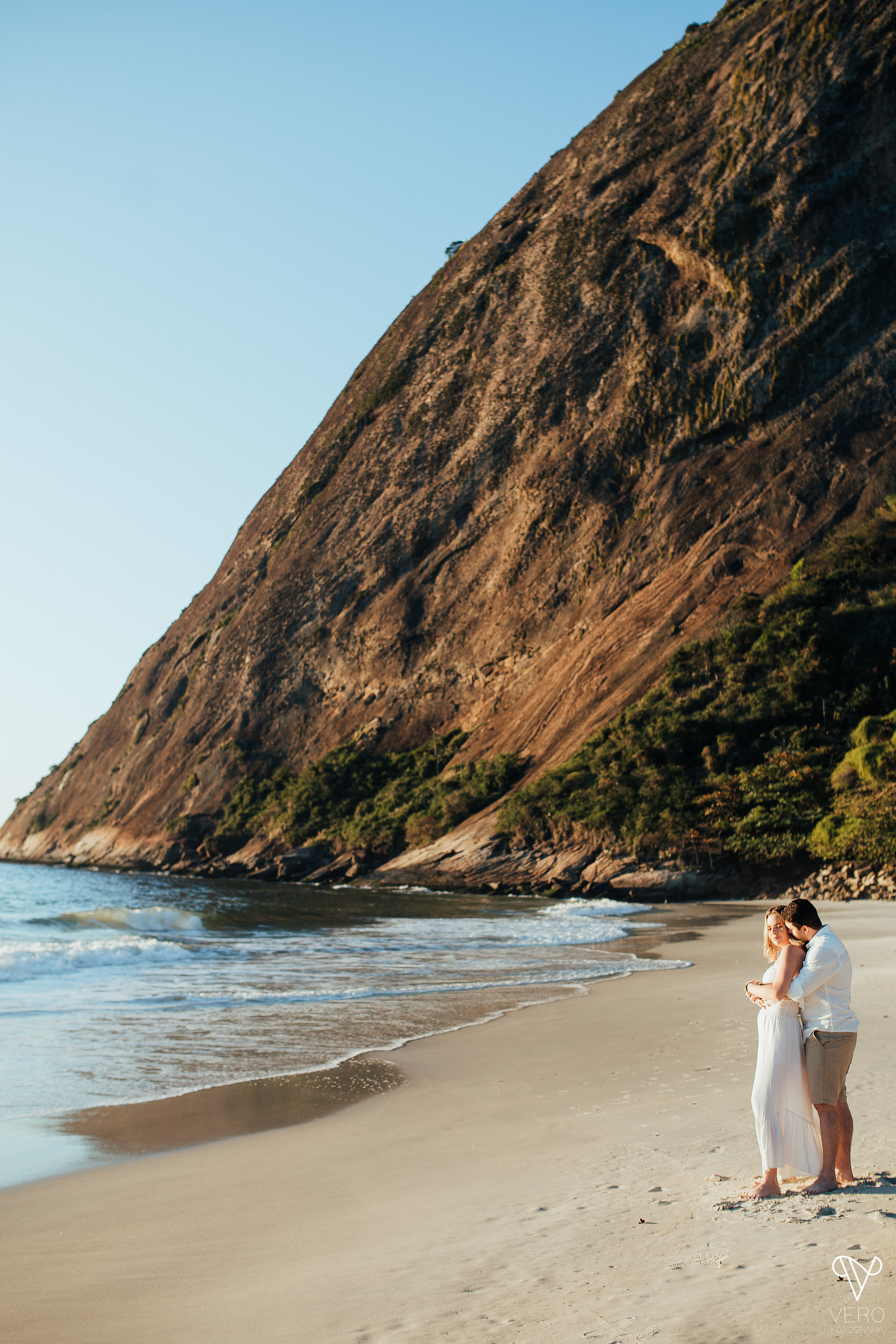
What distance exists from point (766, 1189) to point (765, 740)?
96.3ft

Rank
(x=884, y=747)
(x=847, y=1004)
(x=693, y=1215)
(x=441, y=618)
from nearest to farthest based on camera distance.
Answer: (x=693, y=1215)
(x=847, y=1004)
(x=884, y=747)
(x=441, y=618)

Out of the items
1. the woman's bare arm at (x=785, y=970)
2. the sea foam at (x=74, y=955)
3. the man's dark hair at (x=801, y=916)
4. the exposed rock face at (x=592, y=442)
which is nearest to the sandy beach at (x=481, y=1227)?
the woman's bare arm at (x=785, y=970)

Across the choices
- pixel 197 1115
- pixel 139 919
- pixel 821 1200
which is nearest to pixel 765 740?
pixel 139 919

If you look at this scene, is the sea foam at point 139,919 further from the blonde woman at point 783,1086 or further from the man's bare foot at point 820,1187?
the man's bare foot at point 820,1187

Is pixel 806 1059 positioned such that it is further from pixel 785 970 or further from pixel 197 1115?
pixel 197 1115

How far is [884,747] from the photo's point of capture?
2756cm

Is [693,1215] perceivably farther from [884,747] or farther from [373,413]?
[373,413]

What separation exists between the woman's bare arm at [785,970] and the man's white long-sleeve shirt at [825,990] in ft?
0.13

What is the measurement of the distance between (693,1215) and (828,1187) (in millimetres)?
600

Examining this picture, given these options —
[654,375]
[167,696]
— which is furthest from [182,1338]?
[167,696]

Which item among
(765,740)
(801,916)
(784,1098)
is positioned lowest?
(784,1098)

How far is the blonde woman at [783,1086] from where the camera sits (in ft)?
13.9

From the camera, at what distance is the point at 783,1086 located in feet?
14.4
